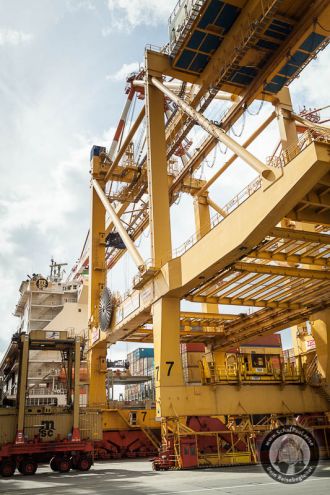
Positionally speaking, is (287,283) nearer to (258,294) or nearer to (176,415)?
(258,294)

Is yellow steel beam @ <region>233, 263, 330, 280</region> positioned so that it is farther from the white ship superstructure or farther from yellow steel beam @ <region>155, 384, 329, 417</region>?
the white ship superstructure

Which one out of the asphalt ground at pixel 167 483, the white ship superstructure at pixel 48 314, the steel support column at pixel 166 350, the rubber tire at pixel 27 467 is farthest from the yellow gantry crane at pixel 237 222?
the white ship superstructure at pixel 48 314

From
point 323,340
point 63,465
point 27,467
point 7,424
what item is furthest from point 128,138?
point 27,467

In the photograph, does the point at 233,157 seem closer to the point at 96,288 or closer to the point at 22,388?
the point at 96,288

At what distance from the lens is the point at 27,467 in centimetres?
1689

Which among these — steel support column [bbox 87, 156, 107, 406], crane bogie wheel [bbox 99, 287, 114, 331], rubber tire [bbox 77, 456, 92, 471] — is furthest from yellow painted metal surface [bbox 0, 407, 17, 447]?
steel support column [bbox 87, 156, 107, 406]

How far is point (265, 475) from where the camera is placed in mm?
13672

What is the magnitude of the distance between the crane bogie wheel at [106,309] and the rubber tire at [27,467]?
426 inches

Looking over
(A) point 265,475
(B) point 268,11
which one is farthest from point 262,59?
(A) point 265,475

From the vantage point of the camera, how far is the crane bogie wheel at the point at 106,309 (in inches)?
1060

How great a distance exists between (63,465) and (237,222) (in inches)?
440

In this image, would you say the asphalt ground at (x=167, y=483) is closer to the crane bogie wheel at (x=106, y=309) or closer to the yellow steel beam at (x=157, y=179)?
the yellow steel beam at (x=157, y=179)

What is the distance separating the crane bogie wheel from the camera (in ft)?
88.3

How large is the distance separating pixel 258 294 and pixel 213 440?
7773 millimetres
